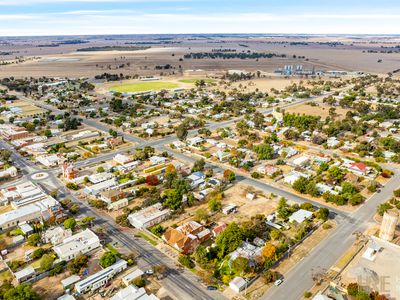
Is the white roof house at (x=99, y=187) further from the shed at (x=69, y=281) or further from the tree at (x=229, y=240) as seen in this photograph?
the tree at (x=229, y=240)

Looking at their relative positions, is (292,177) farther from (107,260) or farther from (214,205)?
(107,260)

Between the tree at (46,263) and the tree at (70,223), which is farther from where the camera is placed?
the tree at (70,223)

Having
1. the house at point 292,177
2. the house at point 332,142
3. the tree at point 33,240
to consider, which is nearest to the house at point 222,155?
the house at point 292,177

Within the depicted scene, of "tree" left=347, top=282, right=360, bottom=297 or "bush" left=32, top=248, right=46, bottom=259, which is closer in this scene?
"tree" left=347, top=282, right=360, bottom=297

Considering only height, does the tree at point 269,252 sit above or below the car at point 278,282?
above

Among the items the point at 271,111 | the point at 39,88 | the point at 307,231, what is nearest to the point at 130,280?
the point at 307,231

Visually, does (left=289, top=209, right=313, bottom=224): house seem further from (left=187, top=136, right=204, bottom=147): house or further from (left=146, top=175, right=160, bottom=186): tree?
(left=187, top=136, right=204, bottom=147): house

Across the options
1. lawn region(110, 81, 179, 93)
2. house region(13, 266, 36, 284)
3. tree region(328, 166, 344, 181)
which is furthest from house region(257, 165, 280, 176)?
lawn region(110, 81, 179, 93)
